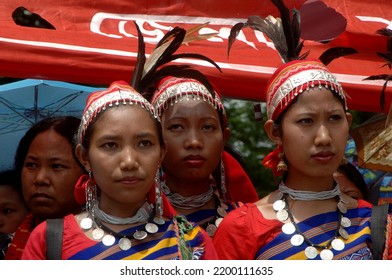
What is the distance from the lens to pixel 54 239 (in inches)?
149

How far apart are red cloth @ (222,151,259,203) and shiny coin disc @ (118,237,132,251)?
1.17m

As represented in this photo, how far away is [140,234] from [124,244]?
91 mm

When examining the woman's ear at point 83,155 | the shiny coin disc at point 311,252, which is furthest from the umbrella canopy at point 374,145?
the woman's ear at point 83,155

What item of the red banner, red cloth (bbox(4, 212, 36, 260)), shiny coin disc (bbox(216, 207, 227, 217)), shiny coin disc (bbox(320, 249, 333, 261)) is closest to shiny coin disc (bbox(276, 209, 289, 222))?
shiny coin disc (bbox(320, 249, 333, 261))

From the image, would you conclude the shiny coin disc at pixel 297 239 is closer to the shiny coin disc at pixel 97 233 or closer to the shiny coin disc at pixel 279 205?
the shiny coin disc at pixel 279 205

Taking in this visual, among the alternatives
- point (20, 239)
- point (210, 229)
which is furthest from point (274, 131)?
point (20, 239)

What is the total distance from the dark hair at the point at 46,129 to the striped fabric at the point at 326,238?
136cm

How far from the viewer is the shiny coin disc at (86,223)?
3854 mm

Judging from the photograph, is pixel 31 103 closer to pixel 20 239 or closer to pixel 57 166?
pixel 57 166

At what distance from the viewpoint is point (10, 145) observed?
5.23 meters
